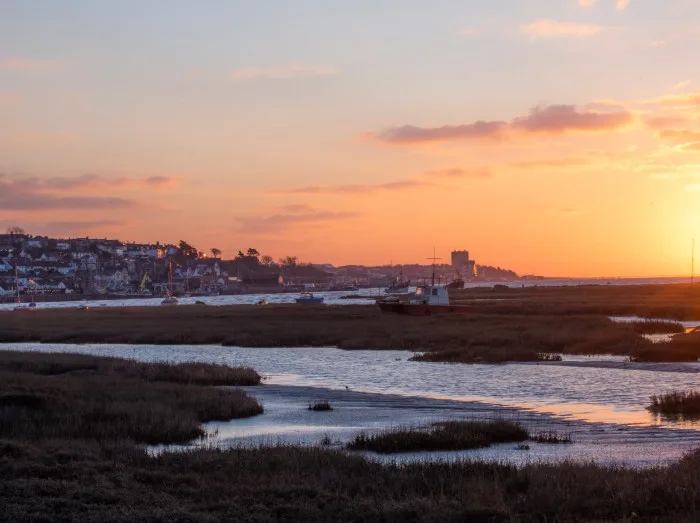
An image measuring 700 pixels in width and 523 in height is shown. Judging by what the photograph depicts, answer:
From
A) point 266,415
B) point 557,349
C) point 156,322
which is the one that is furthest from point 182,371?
point 156,322

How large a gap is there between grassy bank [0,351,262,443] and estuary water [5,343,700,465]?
1.45 meters

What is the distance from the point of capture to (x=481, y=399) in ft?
114

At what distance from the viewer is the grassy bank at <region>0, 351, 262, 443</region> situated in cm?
2459

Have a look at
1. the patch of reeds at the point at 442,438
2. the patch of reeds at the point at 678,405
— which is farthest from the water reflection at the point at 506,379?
the patch of reeds at the point at 442,438

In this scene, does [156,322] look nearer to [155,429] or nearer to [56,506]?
[155,429]

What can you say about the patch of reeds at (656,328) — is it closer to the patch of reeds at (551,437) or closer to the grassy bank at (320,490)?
the patch of reeds at (551,437)

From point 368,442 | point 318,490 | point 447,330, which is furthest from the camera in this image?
point 447,330

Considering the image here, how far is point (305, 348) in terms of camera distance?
64500mm

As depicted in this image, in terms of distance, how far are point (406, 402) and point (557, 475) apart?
17348 millimetres

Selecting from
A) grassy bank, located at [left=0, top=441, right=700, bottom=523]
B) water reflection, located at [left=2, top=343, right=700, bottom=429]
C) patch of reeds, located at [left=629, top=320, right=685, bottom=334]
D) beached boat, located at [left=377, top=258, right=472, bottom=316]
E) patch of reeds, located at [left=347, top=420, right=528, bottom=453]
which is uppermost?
beached boat, located at [left=377, top=258, right=472, bottom=316]

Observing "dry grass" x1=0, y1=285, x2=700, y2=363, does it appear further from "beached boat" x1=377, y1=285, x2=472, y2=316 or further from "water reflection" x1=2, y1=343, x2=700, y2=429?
"water reflection" x1=2, y1=343, x2=700, y2=429

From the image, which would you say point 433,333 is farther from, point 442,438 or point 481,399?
point 442,438

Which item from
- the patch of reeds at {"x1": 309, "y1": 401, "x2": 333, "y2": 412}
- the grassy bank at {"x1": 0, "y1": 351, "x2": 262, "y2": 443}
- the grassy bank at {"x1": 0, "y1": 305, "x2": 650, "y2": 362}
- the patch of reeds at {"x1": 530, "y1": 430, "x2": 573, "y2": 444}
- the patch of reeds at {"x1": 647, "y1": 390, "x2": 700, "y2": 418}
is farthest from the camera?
the grassy bank at {"x1": 0, "y1": 305, "x2": 650, "y2": 362}

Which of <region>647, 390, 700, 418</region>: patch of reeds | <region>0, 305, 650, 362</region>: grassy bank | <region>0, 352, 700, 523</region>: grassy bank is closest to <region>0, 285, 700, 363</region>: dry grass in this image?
<region>0, 305, 650, 362</region>: grassy bank
